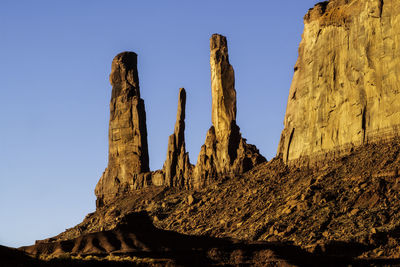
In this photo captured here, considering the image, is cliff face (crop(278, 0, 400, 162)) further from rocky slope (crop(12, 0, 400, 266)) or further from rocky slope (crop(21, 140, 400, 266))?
rocky slope (crop(21, 140, 400, 266))

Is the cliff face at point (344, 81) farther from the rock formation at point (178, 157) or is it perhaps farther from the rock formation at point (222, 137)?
the rock formation at point (178, 157)

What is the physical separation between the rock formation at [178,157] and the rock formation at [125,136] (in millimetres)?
6413

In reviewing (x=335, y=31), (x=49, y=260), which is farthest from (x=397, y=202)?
(x=49, y=260)

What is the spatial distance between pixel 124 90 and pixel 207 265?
79253 millimetres

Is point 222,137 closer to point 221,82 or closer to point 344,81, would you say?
point 221,82

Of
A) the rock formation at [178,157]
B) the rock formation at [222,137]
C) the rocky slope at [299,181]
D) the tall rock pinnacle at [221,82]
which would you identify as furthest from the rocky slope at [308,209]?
the tall rock pinnacle at [221,82]

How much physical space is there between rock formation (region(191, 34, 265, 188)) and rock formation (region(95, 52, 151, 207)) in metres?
14.8

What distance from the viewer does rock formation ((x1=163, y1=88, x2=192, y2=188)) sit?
13188 cm

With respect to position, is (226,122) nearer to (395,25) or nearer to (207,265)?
(395,25)

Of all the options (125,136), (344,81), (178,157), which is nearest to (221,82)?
(178,157)

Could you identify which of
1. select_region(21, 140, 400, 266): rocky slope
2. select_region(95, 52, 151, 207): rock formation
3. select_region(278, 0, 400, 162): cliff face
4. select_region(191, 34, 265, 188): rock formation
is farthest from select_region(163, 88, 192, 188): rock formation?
select_region(278, 0, 400, 162): cliff face

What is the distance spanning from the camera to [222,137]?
126500mm

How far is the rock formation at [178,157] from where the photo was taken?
132 metres

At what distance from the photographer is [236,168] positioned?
122938mm
